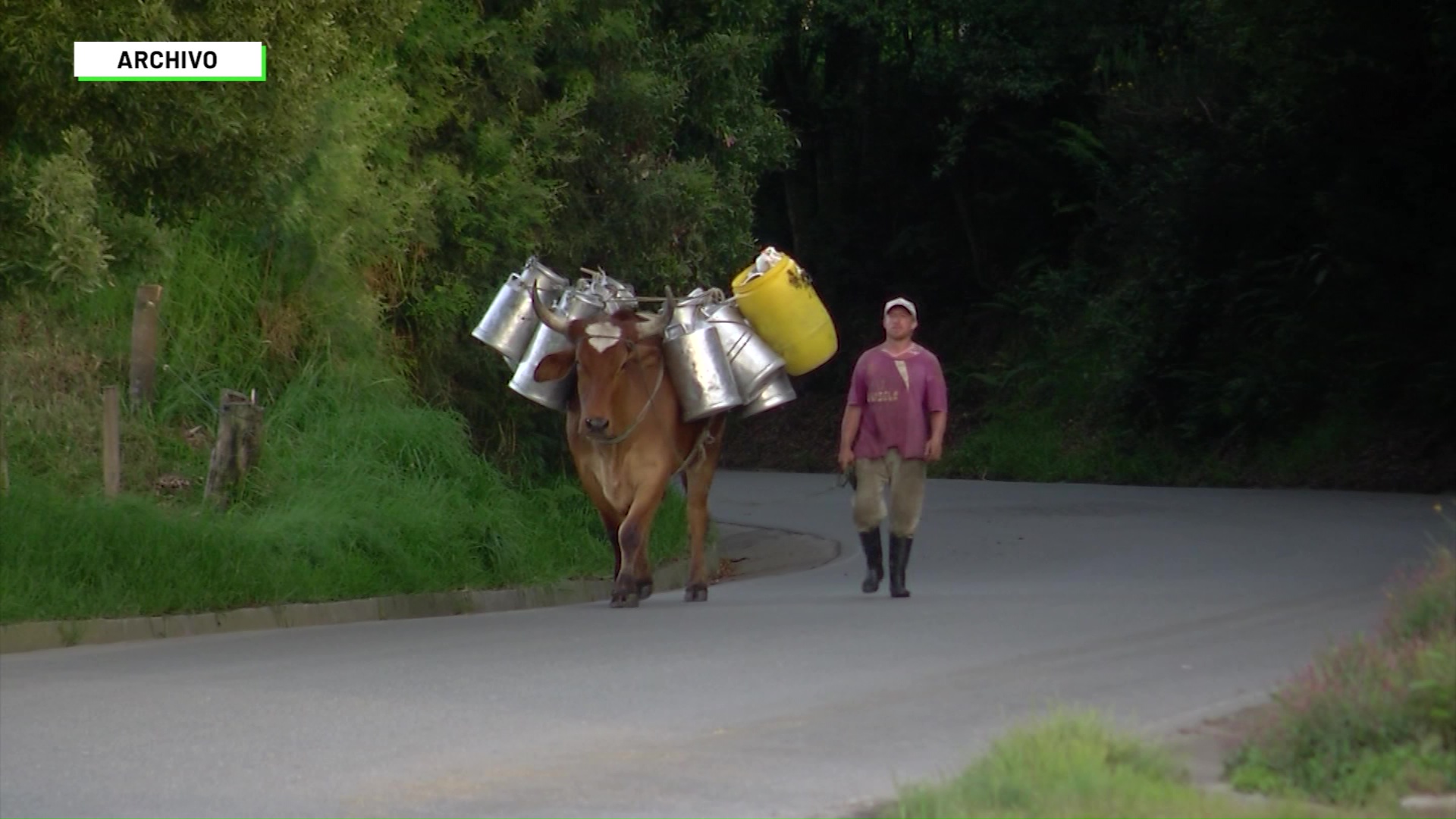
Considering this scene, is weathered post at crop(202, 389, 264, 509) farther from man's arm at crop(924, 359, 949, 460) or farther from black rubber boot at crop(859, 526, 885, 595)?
Answer: man's arm at crop(924, 359, 949, 460)

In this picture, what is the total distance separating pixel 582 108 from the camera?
20.3m

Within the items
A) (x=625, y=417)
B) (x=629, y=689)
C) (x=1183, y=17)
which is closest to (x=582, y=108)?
(x=625, y=417)

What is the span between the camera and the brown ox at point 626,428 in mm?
15094

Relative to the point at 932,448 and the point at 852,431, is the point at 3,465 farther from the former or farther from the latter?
the point at 932,448

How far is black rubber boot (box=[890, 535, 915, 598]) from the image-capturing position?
15.2 m

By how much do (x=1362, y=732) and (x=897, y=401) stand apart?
7617mm

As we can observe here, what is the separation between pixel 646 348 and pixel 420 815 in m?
8.08

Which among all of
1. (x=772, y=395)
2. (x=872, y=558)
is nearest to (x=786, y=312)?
(x=772, y=395)

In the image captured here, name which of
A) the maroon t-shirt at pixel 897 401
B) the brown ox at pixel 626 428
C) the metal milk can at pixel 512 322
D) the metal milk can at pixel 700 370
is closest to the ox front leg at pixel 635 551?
the brown ox at pixel 626 428

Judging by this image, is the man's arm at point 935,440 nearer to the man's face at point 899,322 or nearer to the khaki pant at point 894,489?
the khaki pant at point 894,489

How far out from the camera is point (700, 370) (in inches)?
613

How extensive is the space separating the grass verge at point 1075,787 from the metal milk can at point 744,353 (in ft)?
26.6

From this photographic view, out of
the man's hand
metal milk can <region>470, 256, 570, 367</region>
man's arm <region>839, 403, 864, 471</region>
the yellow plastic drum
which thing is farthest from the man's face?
metal milk can <region>470, 256, 570, 367</region>

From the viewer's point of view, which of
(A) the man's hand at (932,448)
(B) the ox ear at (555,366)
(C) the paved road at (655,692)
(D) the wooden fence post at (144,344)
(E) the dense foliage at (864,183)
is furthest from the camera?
(D) the wooden fence post at (144,344)
